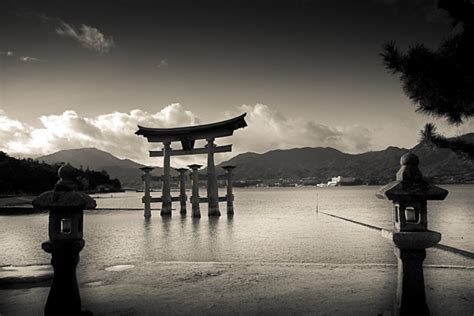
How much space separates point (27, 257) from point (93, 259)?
2295mm

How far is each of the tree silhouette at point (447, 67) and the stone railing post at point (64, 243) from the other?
19.1 feet

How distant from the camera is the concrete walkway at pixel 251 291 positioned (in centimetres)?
513

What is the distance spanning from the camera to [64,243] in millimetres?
4684

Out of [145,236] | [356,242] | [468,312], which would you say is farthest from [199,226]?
[468,312]

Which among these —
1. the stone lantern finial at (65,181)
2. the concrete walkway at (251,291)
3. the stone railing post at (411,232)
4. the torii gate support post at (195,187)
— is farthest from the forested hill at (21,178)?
the stone railing post at (411,232)

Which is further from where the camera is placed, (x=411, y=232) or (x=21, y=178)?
Answer: (x=21, y=178)

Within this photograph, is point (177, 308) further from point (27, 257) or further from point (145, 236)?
point (145, 236)

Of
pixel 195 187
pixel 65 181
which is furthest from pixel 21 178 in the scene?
pixel 65 181

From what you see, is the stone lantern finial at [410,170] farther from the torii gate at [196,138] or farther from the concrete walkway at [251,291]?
the torii gate at [196,138]

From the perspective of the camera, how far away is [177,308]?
5.22 meters

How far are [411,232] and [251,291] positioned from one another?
3.00 metres

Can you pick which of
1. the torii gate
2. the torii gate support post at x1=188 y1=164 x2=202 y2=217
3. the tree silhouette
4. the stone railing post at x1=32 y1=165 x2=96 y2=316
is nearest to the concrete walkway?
the stone railing post at x1=32 y1=165 x2=96 y2=316

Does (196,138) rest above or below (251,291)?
above

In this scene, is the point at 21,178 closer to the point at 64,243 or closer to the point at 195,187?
the point at 195,187
